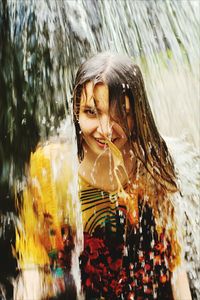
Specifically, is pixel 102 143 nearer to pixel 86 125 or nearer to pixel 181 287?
pixel 86 125

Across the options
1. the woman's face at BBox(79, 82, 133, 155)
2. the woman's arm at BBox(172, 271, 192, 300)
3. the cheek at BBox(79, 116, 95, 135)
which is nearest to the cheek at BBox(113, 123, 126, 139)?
the woman's face at BBox(79, 82, 133, 155)

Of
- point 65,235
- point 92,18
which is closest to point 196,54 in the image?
point 92,18

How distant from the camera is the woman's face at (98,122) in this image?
88.0 inches

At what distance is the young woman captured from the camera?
2203 millimetres

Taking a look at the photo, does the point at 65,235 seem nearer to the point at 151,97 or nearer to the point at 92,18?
the point at 151,97

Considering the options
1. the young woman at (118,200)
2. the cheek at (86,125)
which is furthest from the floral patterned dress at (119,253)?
the cheek at (86,125)

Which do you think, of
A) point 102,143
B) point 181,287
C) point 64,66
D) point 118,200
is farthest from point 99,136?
point 181,287

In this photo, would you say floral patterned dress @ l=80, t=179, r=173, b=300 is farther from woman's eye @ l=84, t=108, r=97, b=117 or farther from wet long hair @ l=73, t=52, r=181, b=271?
woman's eye @ l=84, t=108, r=97, b=117

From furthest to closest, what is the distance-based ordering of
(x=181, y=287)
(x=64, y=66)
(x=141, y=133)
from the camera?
(x=64, y=66) → (x=141, y=133) → (x=181, y=287)

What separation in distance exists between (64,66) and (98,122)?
Result: 1.35 ft

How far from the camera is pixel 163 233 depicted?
88.9 inches

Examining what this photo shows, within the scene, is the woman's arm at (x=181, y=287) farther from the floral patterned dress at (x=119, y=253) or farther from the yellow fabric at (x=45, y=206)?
the yellow fabric at (x=45, y=206)

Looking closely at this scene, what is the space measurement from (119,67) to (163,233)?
799 millimetres

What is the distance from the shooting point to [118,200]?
224 cm
